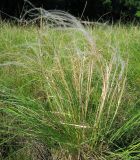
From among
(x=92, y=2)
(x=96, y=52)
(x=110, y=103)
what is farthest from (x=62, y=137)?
(x=92, y=2)

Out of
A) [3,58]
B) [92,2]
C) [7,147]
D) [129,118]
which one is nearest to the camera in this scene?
[129,118]

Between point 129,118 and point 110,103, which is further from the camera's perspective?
point 129,118

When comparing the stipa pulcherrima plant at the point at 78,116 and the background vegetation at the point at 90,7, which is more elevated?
the stipa pulcherrima plant at the point at 78,116

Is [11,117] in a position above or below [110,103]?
below

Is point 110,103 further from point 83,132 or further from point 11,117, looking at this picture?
point 11,117

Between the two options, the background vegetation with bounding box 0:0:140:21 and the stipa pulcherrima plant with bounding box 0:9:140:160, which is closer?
the stipa pulcherrima plant with bounding box 0:9:140:160

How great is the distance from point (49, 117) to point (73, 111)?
0.12 m

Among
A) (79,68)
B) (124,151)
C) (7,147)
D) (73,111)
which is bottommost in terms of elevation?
(7,147)

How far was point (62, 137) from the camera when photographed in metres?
2.23

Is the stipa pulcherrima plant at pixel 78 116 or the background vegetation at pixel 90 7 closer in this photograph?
the stipa pulcherrima plant at pixel 78 116

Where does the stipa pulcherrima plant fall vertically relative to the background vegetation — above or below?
above

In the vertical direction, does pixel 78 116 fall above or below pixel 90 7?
above

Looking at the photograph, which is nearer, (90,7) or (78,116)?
(78,116)

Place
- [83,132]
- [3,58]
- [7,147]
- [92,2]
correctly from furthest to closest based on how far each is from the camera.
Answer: [92,2]
[3,58]
[7,147]
[83,132]
